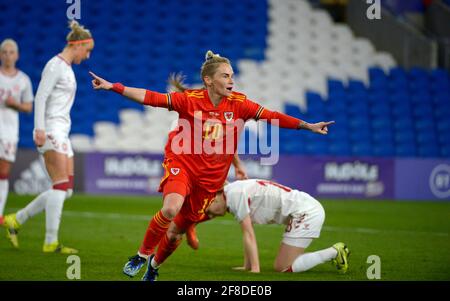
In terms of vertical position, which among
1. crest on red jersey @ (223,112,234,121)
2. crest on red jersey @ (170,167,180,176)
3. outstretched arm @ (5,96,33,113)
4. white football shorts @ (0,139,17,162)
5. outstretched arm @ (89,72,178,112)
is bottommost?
crest on red jersey @ (170,167,180,176)

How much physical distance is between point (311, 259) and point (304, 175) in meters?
10.2

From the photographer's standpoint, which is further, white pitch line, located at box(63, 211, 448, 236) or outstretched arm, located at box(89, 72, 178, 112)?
white pitch line, located at box(63, 211, 448, 236)

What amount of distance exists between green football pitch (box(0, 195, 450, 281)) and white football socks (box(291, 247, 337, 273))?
0.07 meters

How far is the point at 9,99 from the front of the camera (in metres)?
9.92

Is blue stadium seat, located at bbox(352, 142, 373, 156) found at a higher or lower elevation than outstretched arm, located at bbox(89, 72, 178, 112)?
lower

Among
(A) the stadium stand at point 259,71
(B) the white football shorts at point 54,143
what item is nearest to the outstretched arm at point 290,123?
(B) the white football shorts at point 54,143

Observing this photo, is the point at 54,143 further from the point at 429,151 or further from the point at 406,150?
the point at 429,151

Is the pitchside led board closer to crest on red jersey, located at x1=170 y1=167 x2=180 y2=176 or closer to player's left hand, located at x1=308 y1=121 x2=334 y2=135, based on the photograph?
player's left hand, located at x1=308 y1=121 x2=334 y2=135

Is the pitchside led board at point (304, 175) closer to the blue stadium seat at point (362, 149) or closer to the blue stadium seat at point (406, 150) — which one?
the blue stadium seat at point (362, 149)

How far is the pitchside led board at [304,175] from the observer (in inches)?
673

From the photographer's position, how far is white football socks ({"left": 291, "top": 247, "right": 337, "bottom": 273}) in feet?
24.3

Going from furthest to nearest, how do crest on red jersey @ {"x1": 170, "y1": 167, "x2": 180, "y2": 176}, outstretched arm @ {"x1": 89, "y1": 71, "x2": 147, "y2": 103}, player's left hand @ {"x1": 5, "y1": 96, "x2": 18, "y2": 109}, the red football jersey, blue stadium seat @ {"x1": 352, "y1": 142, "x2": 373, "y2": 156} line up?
1. blue stadium seat @ {"x1": 352, "y1": 142, "x2": 373, "y2": 156}
2. player's left hand @ {"x1": 5, "y1": 96, "x2": 18, "y2": 109}
3. the red football jersey
4. crest on red jersey @ {"x1": 170, "y1": 167, "x2": 180, "y2": 176}
5. outstretched arm @ {"x1": 89, "y1": 71, "x2": 147, "y2": 103}

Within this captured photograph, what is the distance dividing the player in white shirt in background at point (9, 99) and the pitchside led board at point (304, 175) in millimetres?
6282

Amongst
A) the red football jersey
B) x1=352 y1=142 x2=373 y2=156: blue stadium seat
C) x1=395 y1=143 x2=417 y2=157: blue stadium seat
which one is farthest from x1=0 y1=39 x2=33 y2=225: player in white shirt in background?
x1=395 y1=143 x2=417 y2=157: blue stadium seat
